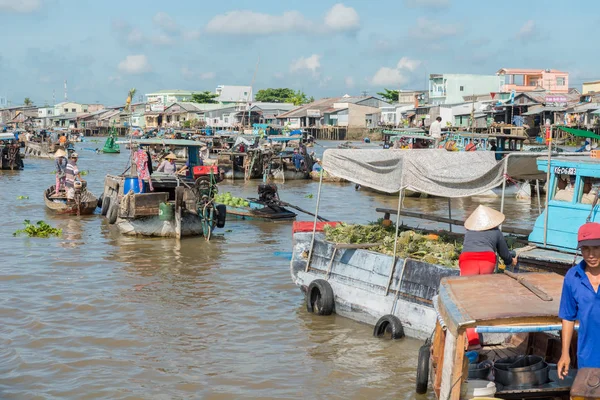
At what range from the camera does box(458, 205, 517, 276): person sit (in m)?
7.43

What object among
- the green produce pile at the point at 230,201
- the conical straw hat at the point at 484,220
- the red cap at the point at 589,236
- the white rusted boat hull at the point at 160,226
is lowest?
the white rusted boat hull at the point at 160,226

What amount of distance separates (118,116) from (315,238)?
326ft

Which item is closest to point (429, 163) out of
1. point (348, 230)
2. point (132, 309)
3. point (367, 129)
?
point (348, 230)

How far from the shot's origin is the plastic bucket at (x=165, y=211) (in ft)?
53.6

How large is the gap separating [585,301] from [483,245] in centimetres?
283

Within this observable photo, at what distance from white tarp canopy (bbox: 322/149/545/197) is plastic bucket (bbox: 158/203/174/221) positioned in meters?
7.47

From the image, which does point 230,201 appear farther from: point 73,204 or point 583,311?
point 583,311

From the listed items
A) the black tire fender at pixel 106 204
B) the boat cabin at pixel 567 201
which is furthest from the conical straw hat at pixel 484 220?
the black tire fender at pixel 106 204

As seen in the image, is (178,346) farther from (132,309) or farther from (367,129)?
(367,129)

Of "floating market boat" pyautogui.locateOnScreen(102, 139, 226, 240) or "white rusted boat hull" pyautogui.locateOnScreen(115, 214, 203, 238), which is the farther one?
"white rusted boat hull" pyautogui.locateOnScreen(115, 214, 203, 238)

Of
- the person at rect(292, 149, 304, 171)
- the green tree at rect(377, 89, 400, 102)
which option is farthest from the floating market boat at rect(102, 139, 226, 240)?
the green tree at rect(377, 89, 400, 102)

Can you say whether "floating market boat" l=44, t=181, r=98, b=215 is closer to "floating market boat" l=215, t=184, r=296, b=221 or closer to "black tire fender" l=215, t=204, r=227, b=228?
"floating market boat" l=215, t=184, r=296, b=221

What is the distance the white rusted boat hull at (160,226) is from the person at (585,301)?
12.6 metres

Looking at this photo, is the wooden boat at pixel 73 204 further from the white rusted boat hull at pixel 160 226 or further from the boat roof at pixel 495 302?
the boat roof at pixel 495 302
